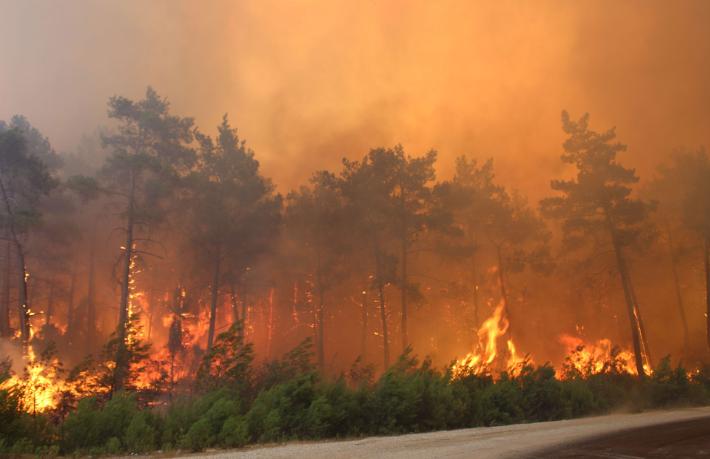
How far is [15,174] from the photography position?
983 inches

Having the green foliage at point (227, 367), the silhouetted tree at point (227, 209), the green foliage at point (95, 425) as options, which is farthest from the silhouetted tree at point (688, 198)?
the green foliage at point (95, 425)

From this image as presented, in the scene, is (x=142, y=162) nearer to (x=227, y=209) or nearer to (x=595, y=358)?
(x=227, y=209)

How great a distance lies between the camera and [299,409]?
12.3 m

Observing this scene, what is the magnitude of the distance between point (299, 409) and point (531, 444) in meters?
5.41

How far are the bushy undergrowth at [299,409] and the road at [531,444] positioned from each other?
1.01 metres

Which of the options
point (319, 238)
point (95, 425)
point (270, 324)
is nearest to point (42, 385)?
point (95, 425)

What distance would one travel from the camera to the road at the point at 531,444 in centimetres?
905

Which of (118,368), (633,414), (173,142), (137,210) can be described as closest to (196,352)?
(137,210)

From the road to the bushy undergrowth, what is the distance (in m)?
1.01

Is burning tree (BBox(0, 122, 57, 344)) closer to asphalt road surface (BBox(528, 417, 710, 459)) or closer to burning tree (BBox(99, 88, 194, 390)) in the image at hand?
burning tree (BBox(99, 88, 194, 390))

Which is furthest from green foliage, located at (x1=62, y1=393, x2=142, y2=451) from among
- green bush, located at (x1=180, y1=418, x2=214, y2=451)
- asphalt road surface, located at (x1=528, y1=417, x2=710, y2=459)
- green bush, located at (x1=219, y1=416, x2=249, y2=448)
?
asphalt road surface, located at (x1=528, y1=417, x2=710, y2=459)

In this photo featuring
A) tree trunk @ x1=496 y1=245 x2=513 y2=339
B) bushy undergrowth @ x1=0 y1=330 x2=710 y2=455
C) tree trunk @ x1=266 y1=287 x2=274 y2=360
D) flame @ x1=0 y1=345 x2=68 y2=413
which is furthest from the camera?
tree trunk @ x1=266 y1=287 x2=274 y2=360

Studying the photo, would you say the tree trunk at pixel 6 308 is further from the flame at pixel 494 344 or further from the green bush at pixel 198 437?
the flame at pixel 494 344

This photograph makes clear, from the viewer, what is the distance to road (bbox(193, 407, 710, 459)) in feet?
29.7
